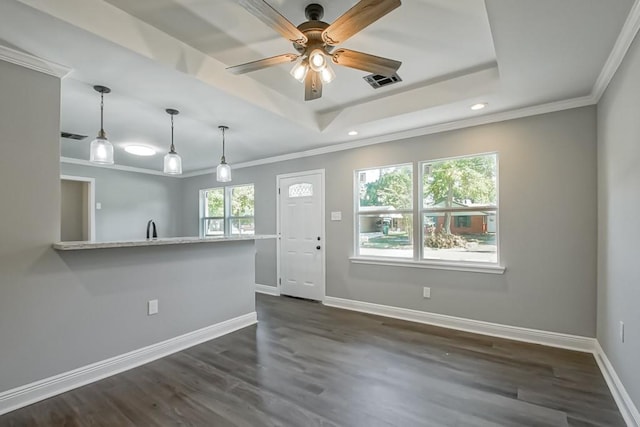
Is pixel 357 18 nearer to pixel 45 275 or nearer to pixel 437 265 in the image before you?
pixel 45 275

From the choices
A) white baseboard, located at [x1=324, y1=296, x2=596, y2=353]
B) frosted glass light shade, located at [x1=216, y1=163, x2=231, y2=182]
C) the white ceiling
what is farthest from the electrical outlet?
white baseboard, located at [x1=324, y1=296, x2=596, y2=353]

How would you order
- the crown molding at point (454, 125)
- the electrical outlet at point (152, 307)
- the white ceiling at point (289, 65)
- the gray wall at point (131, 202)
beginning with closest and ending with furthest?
the white ceiling at point (289, 65) → the electrical outlet at point (152, 307) → the crown molding at point (454, 125) → the gray wall at point (131, 202)

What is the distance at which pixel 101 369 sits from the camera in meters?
2.51

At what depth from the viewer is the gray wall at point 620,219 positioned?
189cm

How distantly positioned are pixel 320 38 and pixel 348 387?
246 cm

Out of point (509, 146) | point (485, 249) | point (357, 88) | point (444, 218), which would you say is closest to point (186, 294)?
point (357, 88)

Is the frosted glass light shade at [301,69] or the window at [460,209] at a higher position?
the frosted glass light shade at [301,69]

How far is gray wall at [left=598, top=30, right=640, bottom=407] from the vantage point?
6.21 ft

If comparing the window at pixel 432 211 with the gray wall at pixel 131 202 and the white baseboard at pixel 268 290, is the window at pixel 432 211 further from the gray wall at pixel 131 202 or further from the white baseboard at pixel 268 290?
the gray wall at pixel 131 202

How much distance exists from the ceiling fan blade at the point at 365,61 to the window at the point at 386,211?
2.19 m

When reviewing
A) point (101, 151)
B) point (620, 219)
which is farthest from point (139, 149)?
point (620, 219)

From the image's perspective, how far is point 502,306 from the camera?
3330mm

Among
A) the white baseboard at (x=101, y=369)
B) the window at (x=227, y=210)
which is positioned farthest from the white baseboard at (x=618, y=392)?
the window at (x=227, y=210)

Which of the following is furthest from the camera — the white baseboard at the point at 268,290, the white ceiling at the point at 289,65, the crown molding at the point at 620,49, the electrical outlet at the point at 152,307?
the white baseboard at the point at 268,290
